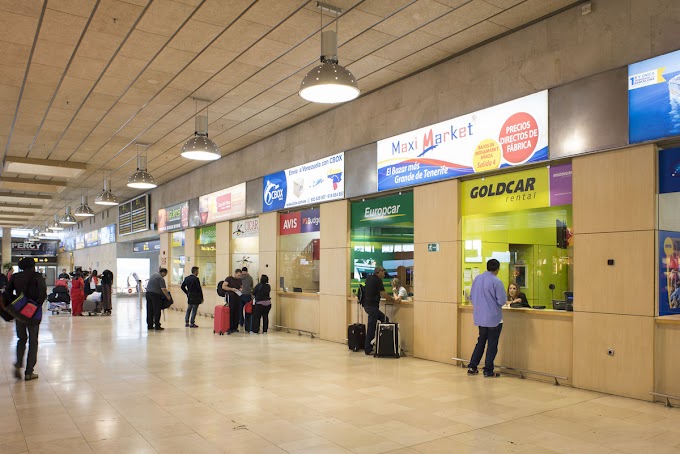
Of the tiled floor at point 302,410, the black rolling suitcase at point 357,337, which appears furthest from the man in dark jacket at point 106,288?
the black rolling suitcase at point 357,337

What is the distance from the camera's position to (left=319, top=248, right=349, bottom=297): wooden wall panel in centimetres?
988

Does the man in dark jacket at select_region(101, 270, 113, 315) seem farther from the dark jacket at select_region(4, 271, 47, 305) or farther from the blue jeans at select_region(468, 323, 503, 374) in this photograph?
the blue jeans at select_region(468, 323, 503, 374)

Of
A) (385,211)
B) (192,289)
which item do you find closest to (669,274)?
(385,211)

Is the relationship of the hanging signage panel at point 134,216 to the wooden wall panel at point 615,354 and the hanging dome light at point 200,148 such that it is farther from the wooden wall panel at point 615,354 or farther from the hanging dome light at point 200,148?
the wooden wall panel at point 615,354

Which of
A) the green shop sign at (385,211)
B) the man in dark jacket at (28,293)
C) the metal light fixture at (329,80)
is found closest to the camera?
the metal light fixture at (329,80)

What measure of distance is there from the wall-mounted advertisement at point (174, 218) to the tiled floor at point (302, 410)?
9.24m

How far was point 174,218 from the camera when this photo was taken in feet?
59.6

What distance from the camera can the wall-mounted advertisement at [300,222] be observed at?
1091cm

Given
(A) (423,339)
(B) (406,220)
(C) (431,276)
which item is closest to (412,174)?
(B) (406,220)

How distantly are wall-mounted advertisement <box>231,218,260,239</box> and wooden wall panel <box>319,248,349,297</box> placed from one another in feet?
10.4

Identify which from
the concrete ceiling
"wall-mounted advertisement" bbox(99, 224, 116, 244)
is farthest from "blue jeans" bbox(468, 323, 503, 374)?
"wall-mounted advertisement" bbox(99, 224, 116, 244)

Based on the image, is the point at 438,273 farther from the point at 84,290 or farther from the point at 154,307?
the point at 84,290

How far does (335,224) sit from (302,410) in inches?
208

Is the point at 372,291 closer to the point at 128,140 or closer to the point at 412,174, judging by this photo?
the point at 412,174
